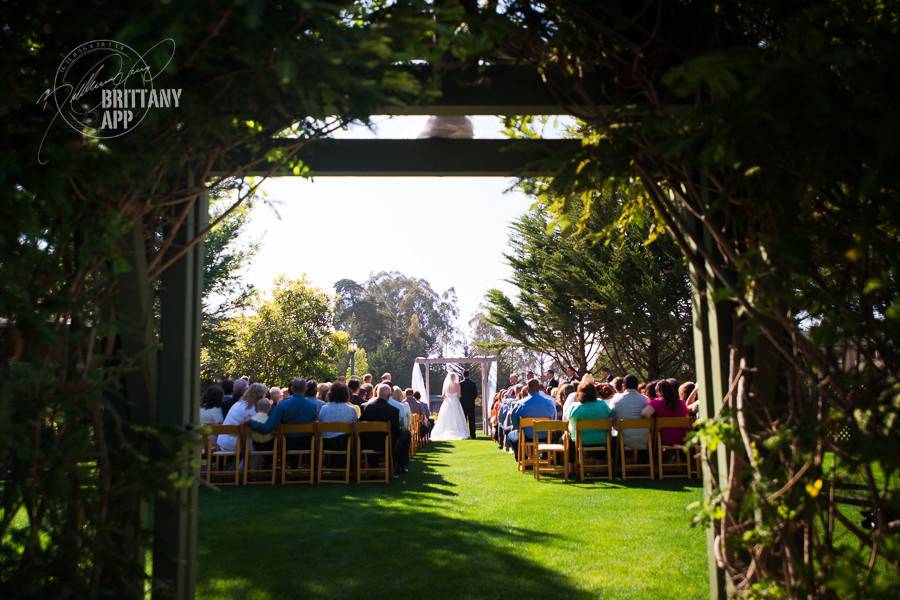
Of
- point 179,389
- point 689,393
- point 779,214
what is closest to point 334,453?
point 689,393

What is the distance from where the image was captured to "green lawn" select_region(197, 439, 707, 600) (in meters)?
4.98

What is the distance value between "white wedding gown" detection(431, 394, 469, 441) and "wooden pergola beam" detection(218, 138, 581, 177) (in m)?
17.5

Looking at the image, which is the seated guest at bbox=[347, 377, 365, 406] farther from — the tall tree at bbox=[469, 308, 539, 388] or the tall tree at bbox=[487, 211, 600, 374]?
the tall tree at bbox=[469, 308, 539, 388]

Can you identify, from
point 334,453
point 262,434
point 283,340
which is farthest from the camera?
point 283,340

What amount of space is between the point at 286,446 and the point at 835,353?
346 inches

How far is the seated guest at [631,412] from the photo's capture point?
1057cm

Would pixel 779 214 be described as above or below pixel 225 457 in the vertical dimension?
above

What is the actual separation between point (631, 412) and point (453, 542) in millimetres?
4976

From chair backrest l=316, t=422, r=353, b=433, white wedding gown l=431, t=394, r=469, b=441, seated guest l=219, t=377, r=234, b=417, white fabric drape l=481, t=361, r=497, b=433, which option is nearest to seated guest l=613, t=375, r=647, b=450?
chair backrest l=316, t=422, r=353, b=433

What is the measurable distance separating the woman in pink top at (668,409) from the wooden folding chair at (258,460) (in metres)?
5.27

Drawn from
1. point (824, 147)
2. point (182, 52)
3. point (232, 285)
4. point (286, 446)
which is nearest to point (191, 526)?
point (182, 52)

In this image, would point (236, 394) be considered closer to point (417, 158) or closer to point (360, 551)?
point (360, 551)

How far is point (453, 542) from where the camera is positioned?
6.40 m

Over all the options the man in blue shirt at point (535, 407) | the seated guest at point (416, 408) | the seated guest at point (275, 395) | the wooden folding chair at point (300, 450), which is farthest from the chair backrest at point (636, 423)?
the seated guest at point (416, 408)
